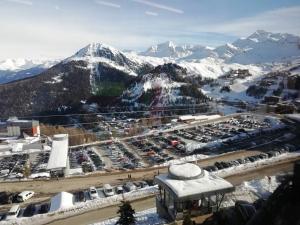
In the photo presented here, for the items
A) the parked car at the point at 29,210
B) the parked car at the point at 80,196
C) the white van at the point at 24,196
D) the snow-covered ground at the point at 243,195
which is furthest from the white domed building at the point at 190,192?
the white van at the point at 24,196

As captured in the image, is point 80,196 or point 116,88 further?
point 116,88

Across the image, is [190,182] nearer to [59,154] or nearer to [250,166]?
[250,166]

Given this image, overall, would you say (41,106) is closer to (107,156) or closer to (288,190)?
(107,156)

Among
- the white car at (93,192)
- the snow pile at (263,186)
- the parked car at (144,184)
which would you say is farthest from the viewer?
the parked car at (144,184)

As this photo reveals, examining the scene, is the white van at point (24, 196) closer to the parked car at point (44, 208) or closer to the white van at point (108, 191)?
the parked car at point (44, 208)

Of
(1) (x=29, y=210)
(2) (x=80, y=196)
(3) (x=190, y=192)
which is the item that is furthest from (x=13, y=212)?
(3) (x=190, y=192)

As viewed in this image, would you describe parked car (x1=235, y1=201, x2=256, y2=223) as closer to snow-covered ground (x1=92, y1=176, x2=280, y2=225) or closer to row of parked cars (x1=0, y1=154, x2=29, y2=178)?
snow-covered ground (x1=92, y1=176, x2=280, y2=225)

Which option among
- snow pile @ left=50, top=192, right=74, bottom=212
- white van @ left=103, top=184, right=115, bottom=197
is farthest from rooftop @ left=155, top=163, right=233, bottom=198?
white van @ left=103, top=184, right=115, bottom=197
